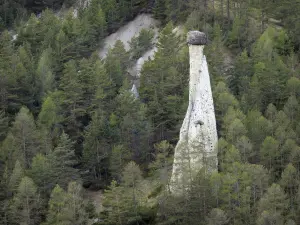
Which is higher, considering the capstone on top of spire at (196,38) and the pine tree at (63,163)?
the capstone on top of spire at (196,38)

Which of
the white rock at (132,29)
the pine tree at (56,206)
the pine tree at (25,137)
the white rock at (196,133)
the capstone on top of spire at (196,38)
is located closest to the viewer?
the pine tree at (56,206)

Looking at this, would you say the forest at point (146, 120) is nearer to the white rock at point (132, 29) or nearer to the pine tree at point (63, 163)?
the pine tree at point (63, 163)

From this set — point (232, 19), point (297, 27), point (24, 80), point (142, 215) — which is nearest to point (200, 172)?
point (142, 215)

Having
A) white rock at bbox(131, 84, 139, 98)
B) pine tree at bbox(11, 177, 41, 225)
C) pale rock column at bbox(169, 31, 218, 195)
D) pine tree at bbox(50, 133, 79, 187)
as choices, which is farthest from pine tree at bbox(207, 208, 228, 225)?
white rock at bbox(131, 84, 139, 98)

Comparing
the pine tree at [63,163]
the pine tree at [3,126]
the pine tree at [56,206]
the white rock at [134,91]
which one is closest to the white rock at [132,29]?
the white rock at [134,91]

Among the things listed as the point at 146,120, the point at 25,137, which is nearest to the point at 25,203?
the point at 25,137

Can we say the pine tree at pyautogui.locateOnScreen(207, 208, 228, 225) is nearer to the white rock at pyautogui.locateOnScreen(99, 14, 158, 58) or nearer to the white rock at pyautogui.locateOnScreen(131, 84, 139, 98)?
the white rock at pyautogui.locateOnScreen(131, 84, 139, 98)

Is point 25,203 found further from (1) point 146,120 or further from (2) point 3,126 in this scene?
(1) point 146,120
